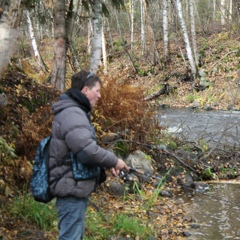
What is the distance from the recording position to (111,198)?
691 centimetres

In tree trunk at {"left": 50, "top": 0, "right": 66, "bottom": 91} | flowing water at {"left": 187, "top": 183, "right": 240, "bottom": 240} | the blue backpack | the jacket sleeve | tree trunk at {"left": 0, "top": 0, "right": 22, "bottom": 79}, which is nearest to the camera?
the jacket sleeve

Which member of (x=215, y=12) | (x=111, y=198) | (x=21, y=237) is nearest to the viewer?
(x=21, y=237)

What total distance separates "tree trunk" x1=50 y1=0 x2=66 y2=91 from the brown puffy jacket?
470 centimetres

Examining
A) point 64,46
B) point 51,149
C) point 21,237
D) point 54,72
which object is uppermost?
point 64,46

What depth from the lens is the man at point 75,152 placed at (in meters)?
3.31

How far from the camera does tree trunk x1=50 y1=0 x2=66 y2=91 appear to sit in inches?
321

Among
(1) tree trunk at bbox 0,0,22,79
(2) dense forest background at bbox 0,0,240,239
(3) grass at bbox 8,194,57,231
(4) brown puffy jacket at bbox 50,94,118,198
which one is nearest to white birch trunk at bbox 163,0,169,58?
(2) dense forest background at bbox 0,0,240,239

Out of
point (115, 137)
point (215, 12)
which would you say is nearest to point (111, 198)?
point (115, 137)

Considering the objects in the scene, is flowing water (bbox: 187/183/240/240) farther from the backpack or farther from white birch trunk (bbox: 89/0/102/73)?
white birch trunk (bbox: 89/0/102/73)

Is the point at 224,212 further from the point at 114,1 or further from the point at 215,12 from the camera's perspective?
the point at 215,12

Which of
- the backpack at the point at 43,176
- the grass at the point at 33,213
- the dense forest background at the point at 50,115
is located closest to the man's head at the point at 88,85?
the backpack at the point at 43,176

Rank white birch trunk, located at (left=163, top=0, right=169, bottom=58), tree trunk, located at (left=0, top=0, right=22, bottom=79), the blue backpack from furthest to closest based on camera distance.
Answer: white birch trunk, located at (left=163, top=0, right=169, bottom=58) → tree trunk, located at (left=0, top=0, right=22, bottom=79) → the blue backpack

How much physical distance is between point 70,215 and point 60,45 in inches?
210

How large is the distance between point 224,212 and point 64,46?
440 centimetres
